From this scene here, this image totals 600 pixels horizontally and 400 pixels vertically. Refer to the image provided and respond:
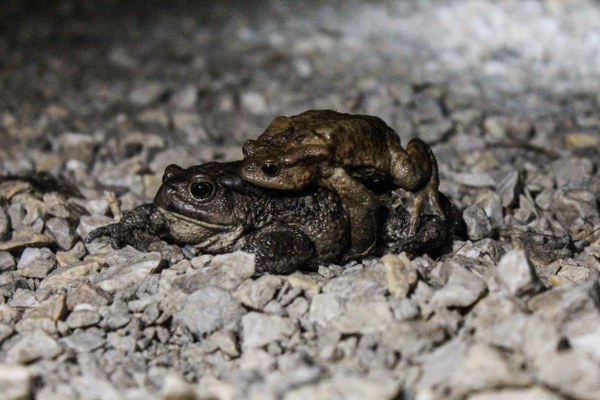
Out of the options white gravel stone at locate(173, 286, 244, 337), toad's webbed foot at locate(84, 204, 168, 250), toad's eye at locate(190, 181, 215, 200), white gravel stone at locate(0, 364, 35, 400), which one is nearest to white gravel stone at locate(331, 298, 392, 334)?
white gravel stone at locate(173, 286, 244, 337)

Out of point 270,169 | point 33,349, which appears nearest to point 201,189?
A: point 270,169

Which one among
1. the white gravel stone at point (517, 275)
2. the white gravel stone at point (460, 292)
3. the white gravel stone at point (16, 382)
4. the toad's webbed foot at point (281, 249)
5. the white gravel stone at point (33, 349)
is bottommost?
the white gravel stone at point (33, 349)

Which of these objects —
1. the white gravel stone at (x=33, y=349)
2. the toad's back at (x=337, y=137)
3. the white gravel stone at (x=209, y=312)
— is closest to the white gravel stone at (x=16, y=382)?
the white gravel stone at (x=33, y=349)

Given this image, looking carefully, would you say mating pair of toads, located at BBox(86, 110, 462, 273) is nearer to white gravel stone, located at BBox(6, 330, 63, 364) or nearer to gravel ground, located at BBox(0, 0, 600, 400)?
gravel ground, located at BBox(0, 0, 600, 400)

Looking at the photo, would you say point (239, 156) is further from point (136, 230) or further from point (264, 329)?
point (264, 329)

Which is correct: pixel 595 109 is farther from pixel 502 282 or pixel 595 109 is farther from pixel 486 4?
pixel 502 282

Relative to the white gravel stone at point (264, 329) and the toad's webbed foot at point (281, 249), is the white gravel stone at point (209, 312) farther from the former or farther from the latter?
the toad's webbed foot at point (281, 249)
